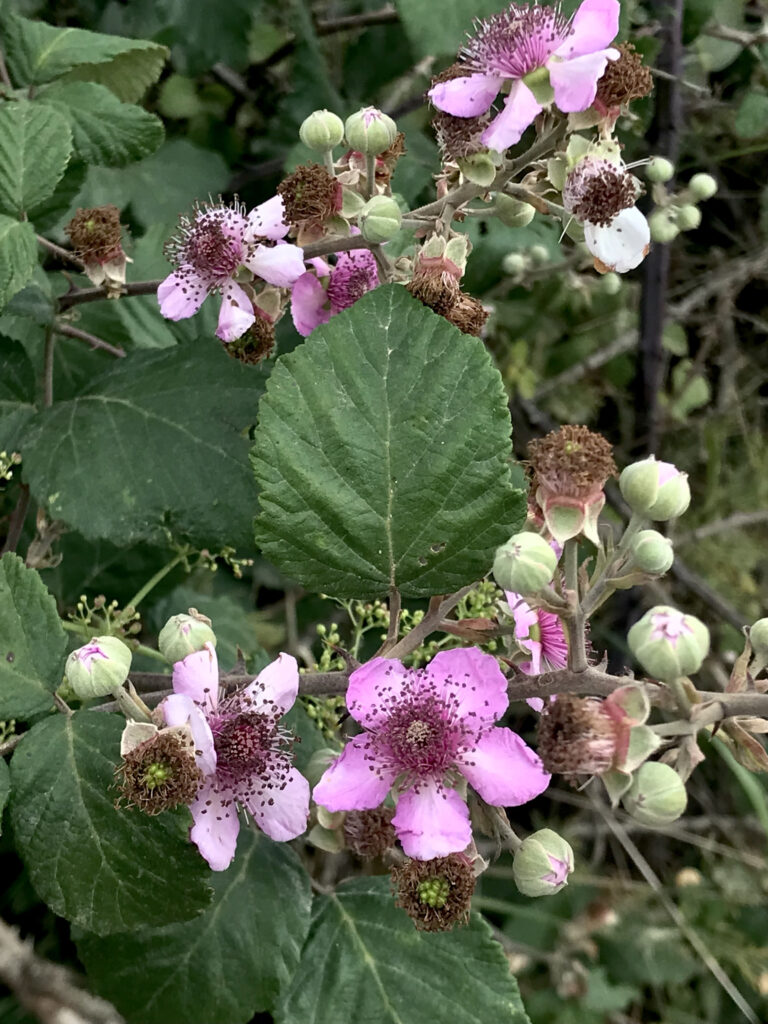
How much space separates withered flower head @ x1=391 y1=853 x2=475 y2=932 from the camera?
2.79 ft

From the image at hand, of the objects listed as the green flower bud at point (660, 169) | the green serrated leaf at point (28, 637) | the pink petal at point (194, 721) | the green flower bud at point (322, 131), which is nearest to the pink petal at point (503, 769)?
the pink petal at point (194, 721)

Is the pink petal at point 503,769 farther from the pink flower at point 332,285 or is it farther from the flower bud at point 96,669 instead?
the pink flower at point 332,285

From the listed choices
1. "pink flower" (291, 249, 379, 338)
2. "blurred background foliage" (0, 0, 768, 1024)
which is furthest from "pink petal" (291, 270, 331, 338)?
"blurred background foliage" (0, 0, 768, 1024)

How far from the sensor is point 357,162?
1.09m

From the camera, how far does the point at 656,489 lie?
798 mm

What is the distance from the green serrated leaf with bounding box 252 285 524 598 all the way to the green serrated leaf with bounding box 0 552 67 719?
26 cm

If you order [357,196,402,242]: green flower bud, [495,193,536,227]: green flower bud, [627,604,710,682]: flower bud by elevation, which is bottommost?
[627,604,710,682]: flower bud

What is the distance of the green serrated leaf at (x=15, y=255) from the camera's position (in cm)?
102

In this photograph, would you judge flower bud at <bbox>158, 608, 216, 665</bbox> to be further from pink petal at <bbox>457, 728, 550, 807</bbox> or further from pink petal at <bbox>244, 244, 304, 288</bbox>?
pink petal at <bbox>244, 244, 304, 288</bbox>

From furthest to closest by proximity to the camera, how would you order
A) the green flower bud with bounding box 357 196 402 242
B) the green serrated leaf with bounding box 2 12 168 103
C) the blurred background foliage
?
the blurred background foliage
the green serrated leaf with bounding box 2 12 168 103
the green flower bud with bounding box 357 196 402 242

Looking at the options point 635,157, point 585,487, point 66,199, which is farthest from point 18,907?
point 635,157

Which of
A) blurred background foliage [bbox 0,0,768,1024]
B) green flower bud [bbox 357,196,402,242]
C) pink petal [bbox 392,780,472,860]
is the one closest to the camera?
pink petal [bbox 392,780,472,860]

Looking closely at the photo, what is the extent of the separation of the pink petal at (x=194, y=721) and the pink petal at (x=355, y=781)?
0.37ft

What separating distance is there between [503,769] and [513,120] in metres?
0.65
